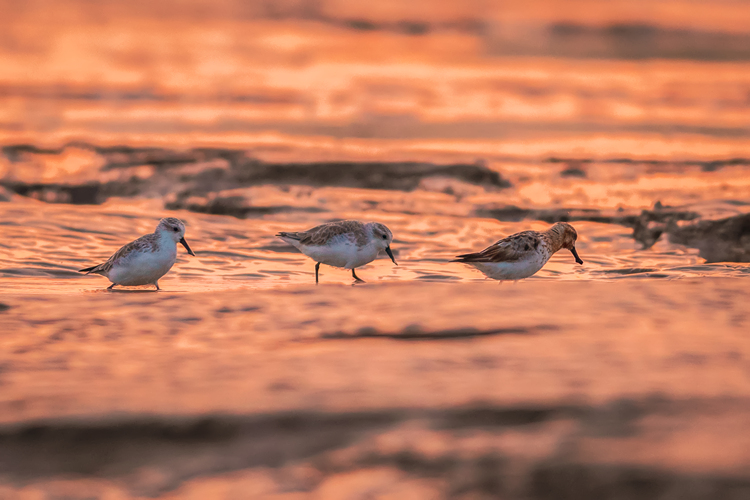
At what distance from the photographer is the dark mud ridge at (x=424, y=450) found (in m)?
2.33

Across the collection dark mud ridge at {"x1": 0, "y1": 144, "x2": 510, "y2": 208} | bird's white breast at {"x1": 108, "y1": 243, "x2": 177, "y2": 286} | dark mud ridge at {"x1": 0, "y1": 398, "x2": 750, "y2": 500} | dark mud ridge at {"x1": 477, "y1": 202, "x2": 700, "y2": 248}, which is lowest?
dark mud ridge at {"x1": 0, "y1": 398, "x2": 750, "y2": 500}

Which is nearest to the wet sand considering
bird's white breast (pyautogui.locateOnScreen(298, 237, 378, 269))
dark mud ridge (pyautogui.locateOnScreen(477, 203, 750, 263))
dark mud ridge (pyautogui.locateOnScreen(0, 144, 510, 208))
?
bird's white breast (pyautogui.locateOnScreen(298, 237, 378, 269))

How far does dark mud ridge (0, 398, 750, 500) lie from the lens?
2.33m

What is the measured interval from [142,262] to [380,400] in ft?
10.6

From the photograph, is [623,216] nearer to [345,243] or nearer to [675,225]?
[675,225]

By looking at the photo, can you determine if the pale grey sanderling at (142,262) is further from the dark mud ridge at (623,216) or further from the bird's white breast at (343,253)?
the dark mud ridge at (623,216)

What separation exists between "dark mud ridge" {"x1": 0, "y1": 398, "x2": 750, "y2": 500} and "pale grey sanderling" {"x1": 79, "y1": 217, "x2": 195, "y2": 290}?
303 cm

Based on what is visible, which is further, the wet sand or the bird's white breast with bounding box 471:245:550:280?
the bird's white breast with bounding box 471:245:550:280

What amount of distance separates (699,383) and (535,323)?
3.78ft

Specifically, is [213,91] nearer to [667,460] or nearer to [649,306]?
[649,306]

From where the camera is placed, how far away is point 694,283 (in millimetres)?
5125

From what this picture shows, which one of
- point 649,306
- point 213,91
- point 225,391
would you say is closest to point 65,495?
point 225,391

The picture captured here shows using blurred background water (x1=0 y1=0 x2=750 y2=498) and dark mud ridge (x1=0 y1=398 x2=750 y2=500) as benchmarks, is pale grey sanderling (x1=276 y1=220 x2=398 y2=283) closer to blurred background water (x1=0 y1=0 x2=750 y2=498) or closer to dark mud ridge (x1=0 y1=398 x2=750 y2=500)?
blurred background water (x1=0 y1=0 x2=750 y2=498)

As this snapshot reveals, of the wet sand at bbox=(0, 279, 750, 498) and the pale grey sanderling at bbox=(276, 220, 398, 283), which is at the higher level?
the pale grey sanderling at bbox=(276, 220, 398, 283)
